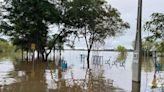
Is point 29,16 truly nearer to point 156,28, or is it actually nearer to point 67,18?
point 67,18

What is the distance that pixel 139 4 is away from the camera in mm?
19422

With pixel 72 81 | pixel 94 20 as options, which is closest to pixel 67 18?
pixel 94 20

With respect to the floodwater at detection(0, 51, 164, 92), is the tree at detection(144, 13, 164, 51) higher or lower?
higher

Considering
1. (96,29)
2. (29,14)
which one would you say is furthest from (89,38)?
(29,14)

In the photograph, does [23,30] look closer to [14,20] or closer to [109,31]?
[14,20]

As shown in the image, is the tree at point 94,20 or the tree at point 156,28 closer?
the tree at point 156,28

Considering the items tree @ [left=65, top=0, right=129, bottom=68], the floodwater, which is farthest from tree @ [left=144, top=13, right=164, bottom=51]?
tree @ [left=65, top=0, right=129, bottom=68]

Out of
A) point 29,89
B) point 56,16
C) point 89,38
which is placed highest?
point 56,16

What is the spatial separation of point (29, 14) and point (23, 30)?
88.2 inches

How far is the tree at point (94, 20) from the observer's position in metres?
39.1

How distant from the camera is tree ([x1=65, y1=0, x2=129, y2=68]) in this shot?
39.1 metres

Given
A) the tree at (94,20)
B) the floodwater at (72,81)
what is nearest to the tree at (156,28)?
the floodwater at (72,81)

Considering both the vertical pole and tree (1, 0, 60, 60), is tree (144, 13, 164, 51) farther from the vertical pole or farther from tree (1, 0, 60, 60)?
tree (1, 0, 60, 60)

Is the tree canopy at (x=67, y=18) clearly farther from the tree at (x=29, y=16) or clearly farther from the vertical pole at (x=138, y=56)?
the vertical pole at (x=138, y=56)
